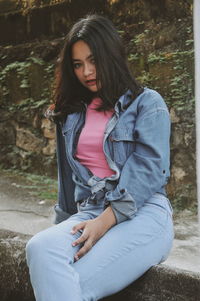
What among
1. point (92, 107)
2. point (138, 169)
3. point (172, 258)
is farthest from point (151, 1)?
point (138, 169)

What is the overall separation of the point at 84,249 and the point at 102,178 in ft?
1.10

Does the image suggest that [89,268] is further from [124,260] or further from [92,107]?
[92,107]

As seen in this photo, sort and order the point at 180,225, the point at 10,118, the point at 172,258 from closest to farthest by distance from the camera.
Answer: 1. the point at 172,258
2. the point at 180,225
3. the point at 10,118

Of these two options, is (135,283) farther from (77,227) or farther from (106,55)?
(106,55)

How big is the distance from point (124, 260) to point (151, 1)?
11.5 ft

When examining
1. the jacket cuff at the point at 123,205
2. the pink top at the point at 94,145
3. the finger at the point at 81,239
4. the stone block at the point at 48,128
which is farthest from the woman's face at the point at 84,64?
the stone block at the point at 48,128

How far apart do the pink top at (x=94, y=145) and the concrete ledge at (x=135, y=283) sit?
45 centimetres

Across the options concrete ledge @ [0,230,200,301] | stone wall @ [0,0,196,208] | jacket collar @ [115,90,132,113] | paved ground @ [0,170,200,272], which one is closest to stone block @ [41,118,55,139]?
stone wall @ [0,0,196,208]

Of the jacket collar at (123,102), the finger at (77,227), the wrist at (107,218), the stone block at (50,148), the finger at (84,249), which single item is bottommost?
the stone block at (50,148)

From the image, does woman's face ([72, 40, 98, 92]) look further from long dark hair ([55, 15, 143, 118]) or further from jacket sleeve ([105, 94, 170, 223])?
jacket sleeve ([105, 94, 170, 223])

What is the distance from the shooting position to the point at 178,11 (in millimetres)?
4488

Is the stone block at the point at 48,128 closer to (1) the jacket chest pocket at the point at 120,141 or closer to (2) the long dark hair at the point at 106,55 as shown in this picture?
(2) the long dark hair at the point at 106,55

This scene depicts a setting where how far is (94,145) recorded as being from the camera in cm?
194

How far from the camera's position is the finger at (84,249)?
1.67m
